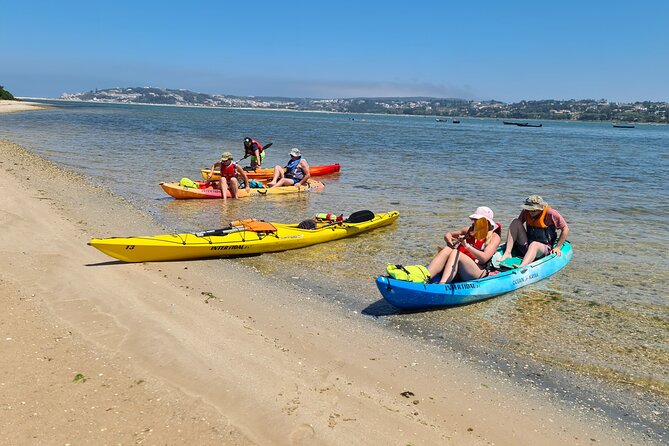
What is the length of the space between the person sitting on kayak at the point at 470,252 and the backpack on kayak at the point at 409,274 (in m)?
0.19

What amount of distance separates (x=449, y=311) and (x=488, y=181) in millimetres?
14622

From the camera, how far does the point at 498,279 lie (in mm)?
7480

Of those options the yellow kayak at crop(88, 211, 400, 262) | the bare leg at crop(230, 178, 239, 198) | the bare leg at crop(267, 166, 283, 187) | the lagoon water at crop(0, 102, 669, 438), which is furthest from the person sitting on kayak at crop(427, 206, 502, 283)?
the bare leg at crop(267, 166, 283, 187)

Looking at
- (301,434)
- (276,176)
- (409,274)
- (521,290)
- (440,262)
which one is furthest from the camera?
(276,176)

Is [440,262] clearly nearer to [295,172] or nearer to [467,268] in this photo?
[467,268]

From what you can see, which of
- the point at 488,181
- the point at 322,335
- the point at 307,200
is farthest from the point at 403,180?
the point at 322,335

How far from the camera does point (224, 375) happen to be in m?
4.84

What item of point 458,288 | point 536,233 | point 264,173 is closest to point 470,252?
point 458,288

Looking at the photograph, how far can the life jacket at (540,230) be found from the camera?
8.55m

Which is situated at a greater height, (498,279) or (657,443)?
(498,279)

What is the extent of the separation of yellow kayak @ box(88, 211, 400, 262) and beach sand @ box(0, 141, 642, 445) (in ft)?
1.49

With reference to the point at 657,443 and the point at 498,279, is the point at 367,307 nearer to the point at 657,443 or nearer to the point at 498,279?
the point at 498,279

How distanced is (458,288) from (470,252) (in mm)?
583

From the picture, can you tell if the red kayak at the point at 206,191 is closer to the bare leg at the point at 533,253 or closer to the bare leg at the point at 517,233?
the bare leg at the point at 517,233
